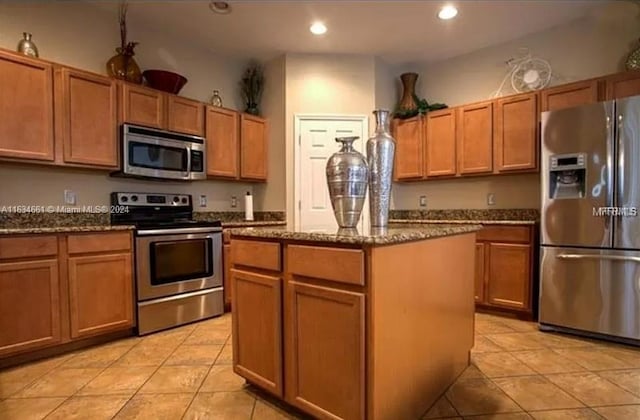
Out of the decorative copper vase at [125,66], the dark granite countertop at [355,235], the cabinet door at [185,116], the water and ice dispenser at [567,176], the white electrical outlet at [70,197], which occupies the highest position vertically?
the decorative copper vase at [125,66]

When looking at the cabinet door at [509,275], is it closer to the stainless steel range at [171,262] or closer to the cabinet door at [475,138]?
the cabinet door at [475,138]

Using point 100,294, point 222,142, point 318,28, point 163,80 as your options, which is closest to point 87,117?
point 163,80

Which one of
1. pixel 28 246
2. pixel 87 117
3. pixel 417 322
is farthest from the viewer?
pixel 87 117

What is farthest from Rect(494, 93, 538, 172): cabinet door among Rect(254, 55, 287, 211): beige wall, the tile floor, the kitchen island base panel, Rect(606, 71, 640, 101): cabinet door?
Rect(254, 55, 287, 211): beige wall

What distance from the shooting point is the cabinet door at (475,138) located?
3715mm

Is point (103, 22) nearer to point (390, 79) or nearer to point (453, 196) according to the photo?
point (390, 79)

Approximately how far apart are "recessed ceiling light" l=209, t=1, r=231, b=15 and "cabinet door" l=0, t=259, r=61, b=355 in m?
2.42

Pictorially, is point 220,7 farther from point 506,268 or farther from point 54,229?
point 506,268

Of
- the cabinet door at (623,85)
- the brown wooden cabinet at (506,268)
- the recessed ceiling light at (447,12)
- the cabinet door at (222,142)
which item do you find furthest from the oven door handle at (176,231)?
the cabinet door at (623,85)

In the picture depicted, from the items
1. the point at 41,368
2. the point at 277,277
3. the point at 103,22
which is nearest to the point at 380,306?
the point at 277,277

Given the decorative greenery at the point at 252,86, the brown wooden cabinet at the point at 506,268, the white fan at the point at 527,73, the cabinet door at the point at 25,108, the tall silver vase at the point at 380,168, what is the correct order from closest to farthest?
1. the tall silver vase at the point at 380,168
2. the cabinet door at the point at 25,108
3. the brown wooden cabinet at the point at 506,268
4. the white fan at the point at 527,73
5. the decorative greenery at the point at 252,86

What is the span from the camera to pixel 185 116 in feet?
11.7

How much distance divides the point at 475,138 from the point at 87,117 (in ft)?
11.8

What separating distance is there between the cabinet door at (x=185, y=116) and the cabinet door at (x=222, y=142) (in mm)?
99
